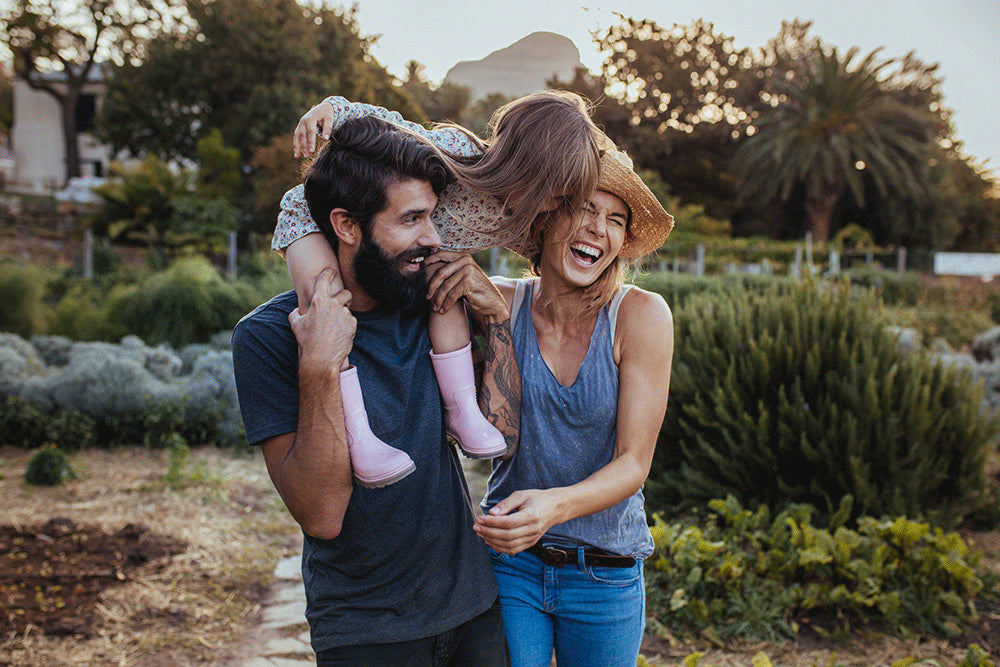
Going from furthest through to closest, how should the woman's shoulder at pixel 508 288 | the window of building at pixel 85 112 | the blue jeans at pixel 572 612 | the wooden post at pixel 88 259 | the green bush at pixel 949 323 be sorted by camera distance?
the window of building at pixel 85 112, the wooden post at pixel 88 259, the green bush at pixel 949 323, the woman's shoulder at pixel 508 288, the blue jeans at pixel 572 612

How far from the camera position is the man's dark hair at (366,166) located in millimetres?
1920

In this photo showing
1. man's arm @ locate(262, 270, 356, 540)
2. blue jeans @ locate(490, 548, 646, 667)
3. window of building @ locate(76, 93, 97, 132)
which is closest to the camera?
man's arm @ locate(262, 270, 356, 540)

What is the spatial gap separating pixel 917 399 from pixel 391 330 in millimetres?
4202

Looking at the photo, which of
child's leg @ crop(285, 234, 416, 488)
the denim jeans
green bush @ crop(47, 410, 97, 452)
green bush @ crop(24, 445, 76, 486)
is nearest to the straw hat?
child's leg @ crop(285, 234, 416, 488)

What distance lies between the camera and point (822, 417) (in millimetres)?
4762

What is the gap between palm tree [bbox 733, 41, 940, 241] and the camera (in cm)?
2838

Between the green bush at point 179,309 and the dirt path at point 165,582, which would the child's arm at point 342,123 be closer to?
the dirt path at point 165,582

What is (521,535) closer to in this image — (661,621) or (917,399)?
(661,621)

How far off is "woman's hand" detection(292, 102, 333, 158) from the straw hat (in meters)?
0.64

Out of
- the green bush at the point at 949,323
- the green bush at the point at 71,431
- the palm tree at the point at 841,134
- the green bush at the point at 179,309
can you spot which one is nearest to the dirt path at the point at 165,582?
the green bush at the point at 71,431

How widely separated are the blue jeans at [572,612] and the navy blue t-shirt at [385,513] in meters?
0.22

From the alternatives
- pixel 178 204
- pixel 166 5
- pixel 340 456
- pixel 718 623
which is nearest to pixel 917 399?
pixel 718 623

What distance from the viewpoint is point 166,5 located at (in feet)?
104

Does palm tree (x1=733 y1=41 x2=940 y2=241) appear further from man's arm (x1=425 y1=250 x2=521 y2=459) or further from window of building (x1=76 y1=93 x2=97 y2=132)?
window of building (x1=76 y1=93 x2=97 y2=132)
